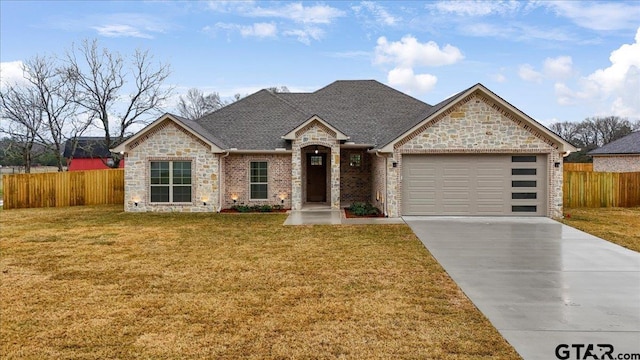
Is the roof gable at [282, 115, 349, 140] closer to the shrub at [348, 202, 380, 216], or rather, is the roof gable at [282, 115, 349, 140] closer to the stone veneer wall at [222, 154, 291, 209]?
the stone veneer wall at [222, 154, 291, 209]

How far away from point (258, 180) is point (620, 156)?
83.1 ft

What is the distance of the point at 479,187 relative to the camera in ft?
51.1

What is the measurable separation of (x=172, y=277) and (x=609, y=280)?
816cm

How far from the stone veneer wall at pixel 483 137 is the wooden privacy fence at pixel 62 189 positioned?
15.8 m

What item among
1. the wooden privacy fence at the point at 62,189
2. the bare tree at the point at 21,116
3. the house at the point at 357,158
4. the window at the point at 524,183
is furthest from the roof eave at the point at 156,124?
the bare tree at the point at 21,116

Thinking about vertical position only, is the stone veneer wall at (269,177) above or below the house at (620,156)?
below

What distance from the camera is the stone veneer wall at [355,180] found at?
1988cm

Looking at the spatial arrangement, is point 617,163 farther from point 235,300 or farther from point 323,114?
point 235,300

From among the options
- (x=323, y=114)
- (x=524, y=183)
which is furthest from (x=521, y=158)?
(x=323, y=114)

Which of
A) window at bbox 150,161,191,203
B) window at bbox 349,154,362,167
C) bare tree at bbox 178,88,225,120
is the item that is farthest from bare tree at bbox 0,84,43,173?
window at bbox 349,154,362,167

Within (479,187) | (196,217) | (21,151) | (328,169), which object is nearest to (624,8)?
(479,187)

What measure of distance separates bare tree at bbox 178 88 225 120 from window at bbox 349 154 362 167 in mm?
40792

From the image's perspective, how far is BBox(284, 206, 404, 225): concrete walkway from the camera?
563 inches

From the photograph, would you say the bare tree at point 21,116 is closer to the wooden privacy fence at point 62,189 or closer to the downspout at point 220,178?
the wooden privacy fence at point 62,189
